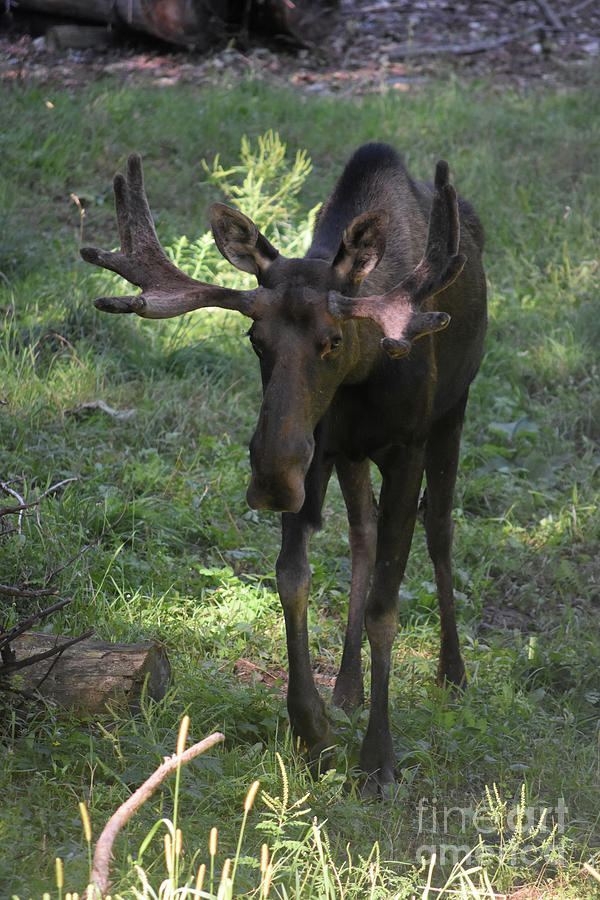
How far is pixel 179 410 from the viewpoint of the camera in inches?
270

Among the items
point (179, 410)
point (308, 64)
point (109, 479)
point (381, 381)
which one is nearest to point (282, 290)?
point (381, 381)

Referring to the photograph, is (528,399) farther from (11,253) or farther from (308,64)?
(308,64)

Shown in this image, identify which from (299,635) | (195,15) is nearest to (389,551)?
(299,635)

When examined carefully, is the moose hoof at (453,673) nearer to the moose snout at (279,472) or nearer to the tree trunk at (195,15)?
the moose snout at (279,472)

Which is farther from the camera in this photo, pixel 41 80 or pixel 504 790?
pixel 41 80

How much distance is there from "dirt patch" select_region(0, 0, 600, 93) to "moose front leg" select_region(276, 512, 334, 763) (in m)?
8.14

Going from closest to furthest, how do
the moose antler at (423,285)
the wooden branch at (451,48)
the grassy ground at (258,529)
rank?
the moose antler at (423,285) < the grassy ground at (258,529) < the wooden branch at (451,48)

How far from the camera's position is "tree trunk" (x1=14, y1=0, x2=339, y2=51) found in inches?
478

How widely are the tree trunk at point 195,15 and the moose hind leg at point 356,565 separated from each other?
832cm

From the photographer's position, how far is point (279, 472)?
3588 millimetres

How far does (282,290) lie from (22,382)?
3168 mm

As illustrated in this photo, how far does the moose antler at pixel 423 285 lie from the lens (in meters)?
3.72

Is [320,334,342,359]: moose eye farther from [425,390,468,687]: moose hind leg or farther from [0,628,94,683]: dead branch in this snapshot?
[425,390,468,687]: moose hind leg
